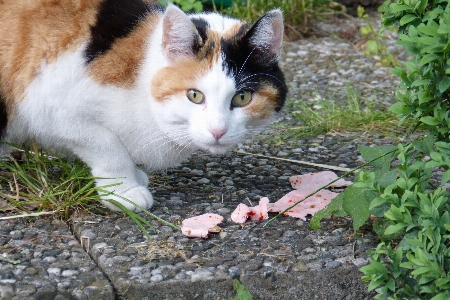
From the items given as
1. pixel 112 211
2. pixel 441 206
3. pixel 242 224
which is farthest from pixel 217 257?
pixel 441 206

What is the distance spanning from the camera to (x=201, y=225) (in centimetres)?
261

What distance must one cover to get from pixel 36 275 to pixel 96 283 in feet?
0.65

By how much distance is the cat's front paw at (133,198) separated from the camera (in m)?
2.78

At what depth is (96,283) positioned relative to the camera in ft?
7.29

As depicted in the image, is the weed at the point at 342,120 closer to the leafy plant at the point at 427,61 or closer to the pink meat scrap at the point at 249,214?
the pink meat scrap at the point at 249,214

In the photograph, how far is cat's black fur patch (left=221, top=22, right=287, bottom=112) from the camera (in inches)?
107

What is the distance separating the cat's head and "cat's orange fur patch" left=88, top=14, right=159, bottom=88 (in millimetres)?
104

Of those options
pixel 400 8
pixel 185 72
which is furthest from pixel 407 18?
pixel 185 72

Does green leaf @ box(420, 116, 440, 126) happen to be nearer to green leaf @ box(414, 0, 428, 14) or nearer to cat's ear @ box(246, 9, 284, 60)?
green leaf @ box(414, 0, 428, 14)

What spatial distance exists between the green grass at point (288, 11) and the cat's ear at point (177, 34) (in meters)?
2.07

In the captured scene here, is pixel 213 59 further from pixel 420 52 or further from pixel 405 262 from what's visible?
pixel 405 262

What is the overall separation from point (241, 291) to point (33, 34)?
1.31m

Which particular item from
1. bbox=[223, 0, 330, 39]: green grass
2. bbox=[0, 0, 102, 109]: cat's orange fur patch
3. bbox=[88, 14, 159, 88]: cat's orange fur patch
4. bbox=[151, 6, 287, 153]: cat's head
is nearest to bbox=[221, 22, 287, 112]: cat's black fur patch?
bbox=[151, 6, 287, 153]: cat's head

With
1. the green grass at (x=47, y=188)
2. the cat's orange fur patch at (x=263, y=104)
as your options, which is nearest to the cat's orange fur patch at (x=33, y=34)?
the green grass at (x=47, y=188)
